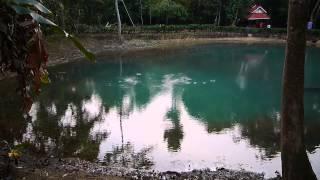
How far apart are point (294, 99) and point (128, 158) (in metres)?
6.26

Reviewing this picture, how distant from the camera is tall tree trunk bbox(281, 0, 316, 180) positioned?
6.80 m

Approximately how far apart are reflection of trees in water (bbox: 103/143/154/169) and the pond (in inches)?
1.1

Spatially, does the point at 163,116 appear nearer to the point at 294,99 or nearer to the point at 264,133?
the point at 264,133

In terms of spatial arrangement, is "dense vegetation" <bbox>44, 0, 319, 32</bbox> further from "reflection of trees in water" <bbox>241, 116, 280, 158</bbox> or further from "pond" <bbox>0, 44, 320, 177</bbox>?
"reflection of trees in water" <bbox>241, 116, 280, 158</bbox>

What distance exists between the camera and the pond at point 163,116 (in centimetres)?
1272

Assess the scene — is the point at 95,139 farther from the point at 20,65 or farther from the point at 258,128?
the point at 20,65

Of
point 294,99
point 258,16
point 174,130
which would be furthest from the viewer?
point 258,16

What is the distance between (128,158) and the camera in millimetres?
12320

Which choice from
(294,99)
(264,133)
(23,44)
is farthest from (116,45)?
(23,44)

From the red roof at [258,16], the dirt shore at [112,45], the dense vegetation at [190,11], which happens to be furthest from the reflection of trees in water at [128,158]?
the red roof at [258,16]

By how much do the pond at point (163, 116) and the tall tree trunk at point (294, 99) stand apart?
368cm

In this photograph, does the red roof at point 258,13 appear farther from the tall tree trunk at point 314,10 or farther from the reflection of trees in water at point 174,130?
the tall tree trunk at point 314,10

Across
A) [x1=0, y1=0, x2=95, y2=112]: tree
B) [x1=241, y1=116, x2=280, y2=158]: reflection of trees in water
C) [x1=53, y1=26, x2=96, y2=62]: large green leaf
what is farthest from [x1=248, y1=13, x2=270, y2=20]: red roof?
[x1=53, y1=26, x2=96, y2=62]: large green leaf

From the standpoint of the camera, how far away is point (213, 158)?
41.5 ft
